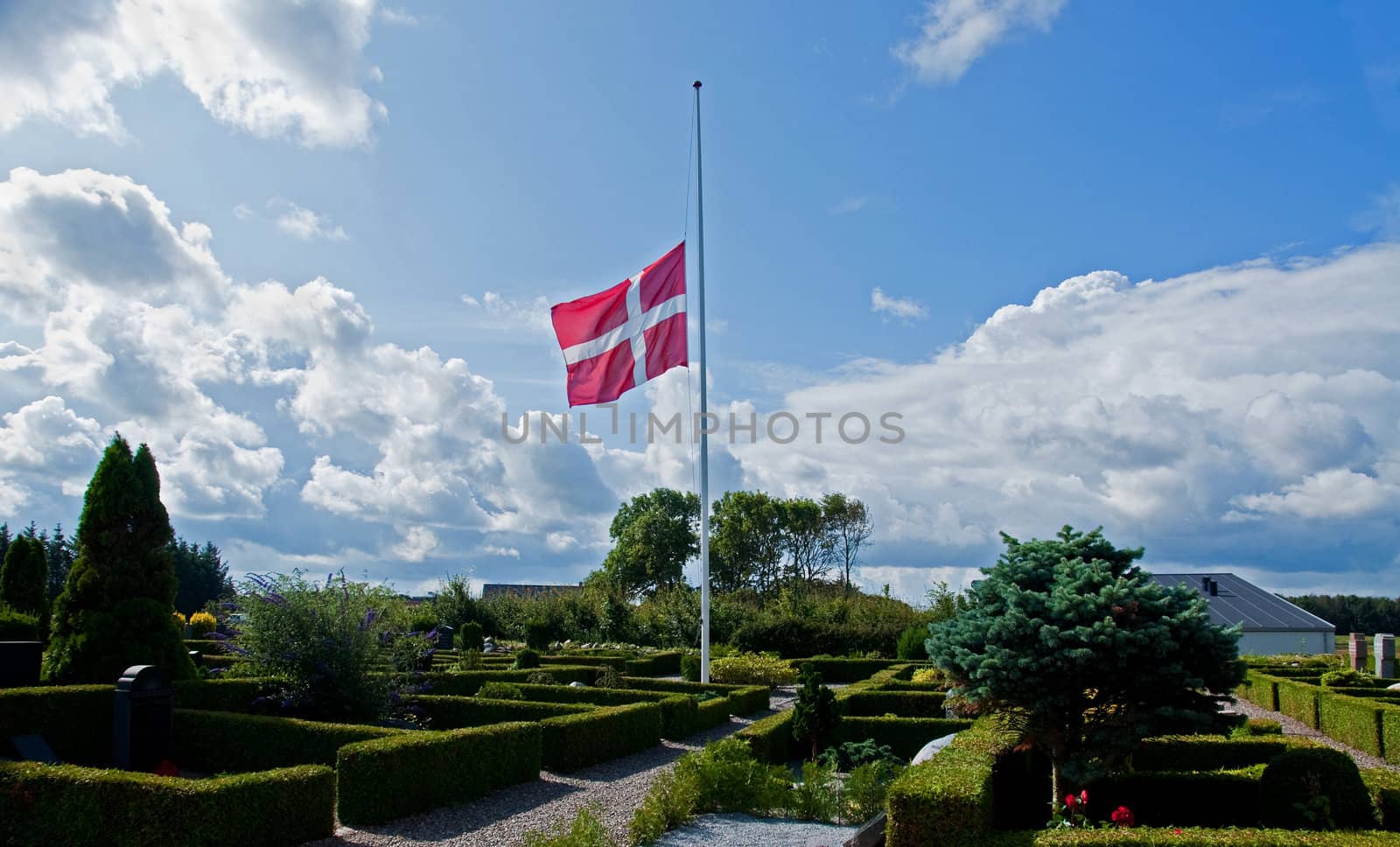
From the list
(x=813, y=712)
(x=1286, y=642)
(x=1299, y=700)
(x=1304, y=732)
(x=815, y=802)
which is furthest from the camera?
(x=1286, y=642)

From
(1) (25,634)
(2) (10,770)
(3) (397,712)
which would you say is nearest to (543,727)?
(3) (397,712)

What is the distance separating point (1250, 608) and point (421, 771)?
38.3m

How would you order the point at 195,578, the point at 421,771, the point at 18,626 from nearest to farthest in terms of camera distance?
the point at 421,771 → the point at 18,626 → the point at 195,578

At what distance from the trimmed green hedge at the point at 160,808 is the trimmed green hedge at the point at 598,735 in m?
3.20

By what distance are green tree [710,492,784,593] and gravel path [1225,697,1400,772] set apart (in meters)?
30.7

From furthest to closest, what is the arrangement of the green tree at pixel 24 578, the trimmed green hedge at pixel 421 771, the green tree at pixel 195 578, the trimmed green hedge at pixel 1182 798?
the green tree at pixel 195 578
the green tree at pixel 24 578
the trimmed green hedge at pixel 1182 798
the trimmed green hedge at pixel 421 771

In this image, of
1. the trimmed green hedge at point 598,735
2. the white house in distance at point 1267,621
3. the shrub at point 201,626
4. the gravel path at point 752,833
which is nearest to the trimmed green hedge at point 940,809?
the gravel path at point 752,833

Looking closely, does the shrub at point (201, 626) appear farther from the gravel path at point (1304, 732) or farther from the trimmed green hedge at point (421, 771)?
the gravel path at point (1304, 732)

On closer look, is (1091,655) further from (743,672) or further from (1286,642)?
(1286,642)

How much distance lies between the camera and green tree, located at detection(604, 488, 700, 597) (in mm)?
51344

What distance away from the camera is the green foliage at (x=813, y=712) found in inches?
489

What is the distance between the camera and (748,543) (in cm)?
5125

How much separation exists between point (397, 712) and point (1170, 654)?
9.89 metres

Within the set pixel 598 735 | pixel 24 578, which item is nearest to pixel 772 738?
pixel 598 735
